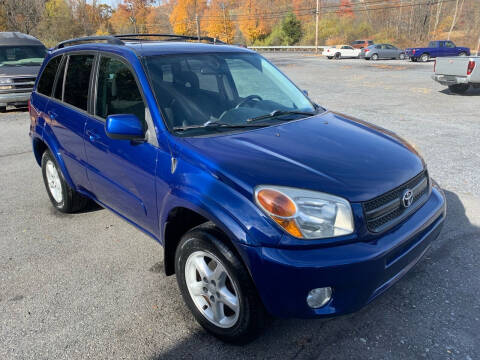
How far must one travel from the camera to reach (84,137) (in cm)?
354

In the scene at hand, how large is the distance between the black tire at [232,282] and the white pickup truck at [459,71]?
11.8 meters

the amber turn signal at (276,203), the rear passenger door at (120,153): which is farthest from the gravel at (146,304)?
the amber turn signal at (276,203)

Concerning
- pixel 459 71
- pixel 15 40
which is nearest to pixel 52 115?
pixel 15 40

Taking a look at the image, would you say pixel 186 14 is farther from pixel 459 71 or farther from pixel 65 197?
pixel 65 197

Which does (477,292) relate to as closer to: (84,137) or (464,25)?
(84,137)

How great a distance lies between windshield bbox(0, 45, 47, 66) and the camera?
12055mm

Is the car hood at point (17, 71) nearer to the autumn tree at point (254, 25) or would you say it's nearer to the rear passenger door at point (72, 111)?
the rear passenger door at point (72, 111)

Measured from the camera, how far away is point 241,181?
7.43ft

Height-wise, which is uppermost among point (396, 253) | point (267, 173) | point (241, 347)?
point (267, 173)

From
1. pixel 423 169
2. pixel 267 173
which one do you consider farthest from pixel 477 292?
pixel 267 173

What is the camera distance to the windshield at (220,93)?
291 cm

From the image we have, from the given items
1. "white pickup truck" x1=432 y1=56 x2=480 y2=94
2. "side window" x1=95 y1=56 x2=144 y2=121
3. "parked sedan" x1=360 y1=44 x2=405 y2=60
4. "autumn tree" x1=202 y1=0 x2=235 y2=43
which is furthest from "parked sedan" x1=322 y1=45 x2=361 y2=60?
"autumn tree" x1=202 y1=0 x2=235 y2=43

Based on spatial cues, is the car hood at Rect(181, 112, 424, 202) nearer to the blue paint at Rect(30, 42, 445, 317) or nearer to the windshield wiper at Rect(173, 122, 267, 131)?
the blue paint at Rect(30, 42, 445, 317)

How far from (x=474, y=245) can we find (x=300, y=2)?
3340 inches
